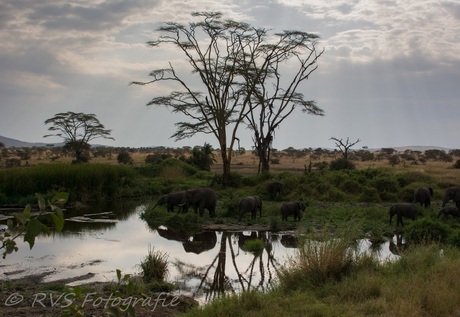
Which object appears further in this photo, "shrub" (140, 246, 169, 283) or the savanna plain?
"shrub" (140, 246, 169, 283)

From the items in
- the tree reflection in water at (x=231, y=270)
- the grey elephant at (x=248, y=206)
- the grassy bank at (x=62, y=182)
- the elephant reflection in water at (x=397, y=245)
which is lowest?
the tree reflection in water at (x=231, y=270)

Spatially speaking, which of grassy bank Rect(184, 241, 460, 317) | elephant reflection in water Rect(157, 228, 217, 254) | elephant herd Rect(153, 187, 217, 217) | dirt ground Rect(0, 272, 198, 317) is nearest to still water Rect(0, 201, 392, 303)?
elephant reflection in water Rect(157, 228, 217, 254)

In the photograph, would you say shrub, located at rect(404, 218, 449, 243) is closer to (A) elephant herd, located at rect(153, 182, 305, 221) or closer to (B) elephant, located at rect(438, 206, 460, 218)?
(B) elephant, located at rect(438, 206, 460, 218)

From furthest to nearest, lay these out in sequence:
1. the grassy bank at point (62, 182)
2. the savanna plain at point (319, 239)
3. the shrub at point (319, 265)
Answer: the grassy bank at point (62, 182) < the shrub at point (319, 265) < the savanna plain at point (319, 239)

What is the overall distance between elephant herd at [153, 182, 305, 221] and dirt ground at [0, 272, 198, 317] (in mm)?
8839

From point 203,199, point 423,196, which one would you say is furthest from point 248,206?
point 423,196

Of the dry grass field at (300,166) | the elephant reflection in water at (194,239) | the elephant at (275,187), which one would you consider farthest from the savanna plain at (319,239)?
the dry grass field at (300,166)

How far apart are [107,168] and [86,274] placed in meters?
16.0

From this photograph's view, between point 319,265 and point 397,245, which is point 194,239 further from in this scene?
point 319,265

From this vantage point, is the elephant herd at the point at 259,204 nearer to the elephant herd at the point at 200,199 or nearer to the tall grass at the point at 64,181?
the elephant herd at the point at 200,199

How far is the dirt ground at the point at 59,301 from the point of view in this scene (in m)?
7.32

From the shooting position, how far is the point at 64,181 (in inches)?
947

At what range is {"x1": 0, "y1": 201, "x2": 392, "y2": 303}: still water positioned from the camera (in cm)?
1036

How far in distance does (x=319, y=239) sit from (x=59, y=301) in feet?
14.1
